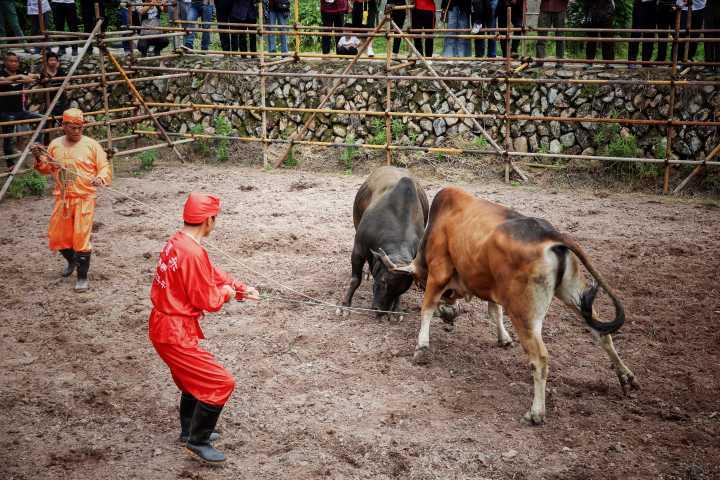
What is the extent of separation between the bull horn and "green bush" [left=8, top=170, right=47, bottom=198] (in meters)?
6.42

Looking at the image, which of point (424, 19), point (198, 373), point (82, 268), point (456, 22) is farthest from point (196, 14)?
point (198, 373)

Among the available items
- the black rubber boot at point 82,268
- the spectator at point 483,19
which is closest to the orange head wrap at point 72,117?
the black rubber boot at point 82,268

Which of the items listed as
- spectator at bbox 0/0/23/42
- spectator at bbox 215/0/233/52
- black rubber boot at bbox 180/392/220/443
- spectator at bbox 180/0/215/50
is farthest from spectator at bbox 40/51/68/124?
black rubber boot at bbox 180/392/220/443

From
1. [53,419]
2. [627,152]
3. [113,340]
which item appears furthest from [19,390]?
[627,152]

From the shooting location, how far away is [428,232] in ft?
21.1

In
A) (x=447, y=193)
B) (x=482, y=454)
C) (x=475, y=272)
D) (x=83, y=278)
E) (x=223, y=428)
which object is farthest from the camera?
(x=83, y=278)

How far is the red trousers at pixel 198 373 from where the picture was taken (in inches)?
183

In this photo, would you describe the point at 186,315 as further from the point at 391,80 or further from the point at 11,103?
the point at 11,103

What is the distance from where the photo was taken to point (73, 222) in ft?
25.4

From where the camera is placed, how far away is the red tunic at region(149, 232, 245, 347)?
4.65 metres

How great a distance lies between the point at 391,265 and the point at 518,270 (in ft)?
5.57

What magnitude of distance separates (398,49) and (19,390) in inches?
397

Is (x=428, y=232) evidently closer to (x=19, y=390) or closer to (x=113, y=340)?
(x=113, y=340)

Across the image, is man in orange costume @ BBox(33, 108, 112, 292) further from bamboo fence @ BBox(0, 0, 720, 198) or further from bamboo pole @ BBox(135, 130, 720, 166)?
bamboo pole @ BBox(135, 130, 720, 166)
